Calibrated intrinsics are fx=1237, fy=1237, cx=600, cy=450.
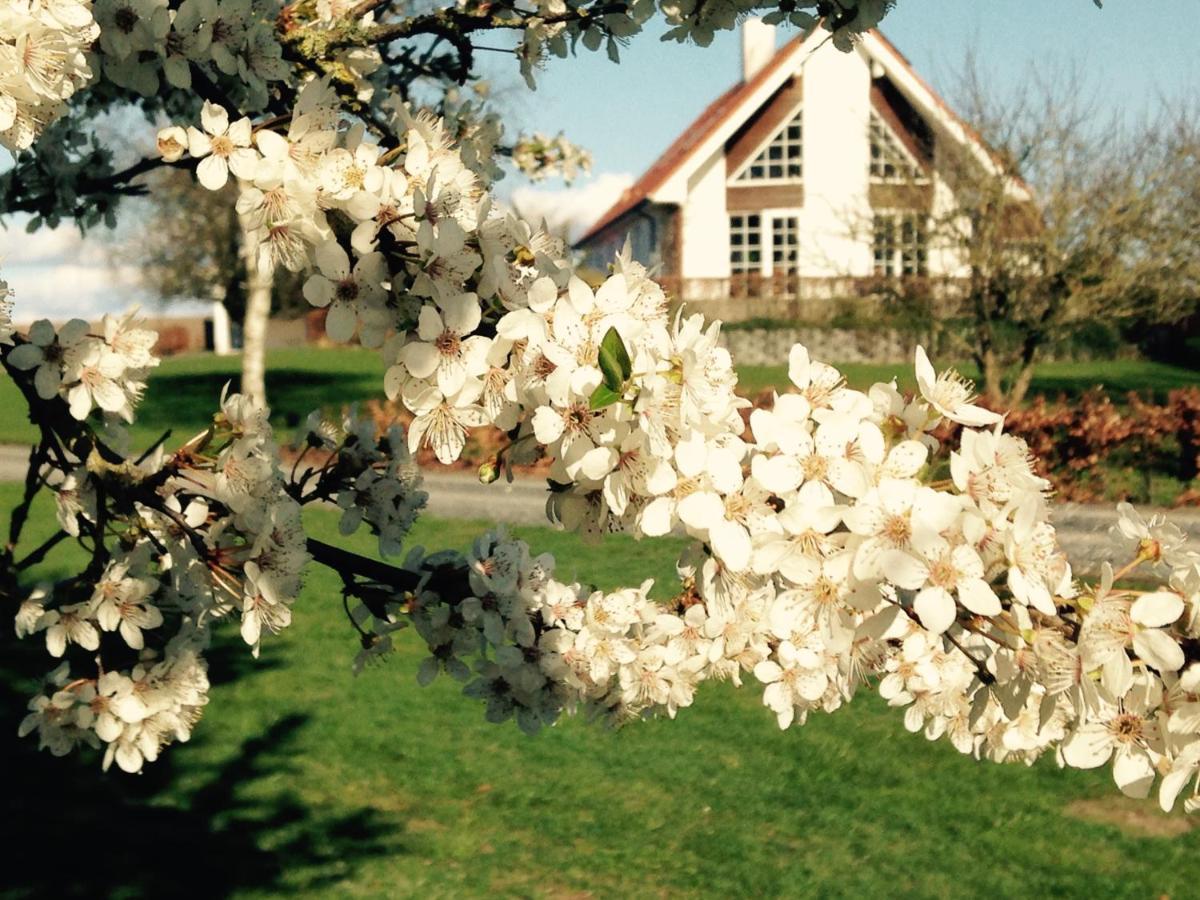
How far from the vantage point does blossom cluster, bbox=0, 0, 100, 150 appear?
2148 mm

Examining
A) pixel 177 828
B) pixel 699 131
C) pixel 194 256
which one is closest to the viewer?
pixel 177 828

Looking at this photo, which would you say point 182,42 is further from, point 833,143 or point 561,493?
point 833,143

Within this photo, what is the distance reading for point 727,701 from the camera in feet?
23.1

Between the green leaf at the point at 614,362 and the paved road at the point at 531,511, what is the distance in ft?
26.0

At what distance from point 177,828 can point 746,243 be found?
100.0ft

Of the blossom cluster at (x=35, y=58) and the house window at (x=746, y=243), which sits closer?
the blossom cluster at (x=35, y=58)

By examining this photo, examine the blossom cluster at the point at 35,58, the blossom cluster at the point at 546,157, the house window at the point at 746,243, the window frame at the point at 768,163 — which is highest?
the window frame at the point at 768,163

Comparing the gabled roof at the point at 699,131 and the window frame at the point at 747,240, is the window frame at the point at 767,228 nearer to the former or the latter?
the window frame at the point at 747,240

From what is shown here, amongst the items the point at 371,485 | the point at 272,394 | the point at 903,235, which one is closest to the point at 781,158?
the point at 903,235

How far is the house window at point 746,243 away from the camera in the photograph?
34.4 meters

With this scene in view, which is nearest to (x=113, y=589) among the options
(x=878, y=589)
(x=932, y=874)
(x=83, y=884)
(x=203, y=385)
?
(x=878, y=589)

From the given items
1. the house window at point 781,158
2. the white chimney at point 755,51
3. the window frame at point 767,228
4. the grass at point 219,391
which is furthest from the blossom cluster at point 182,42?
the white chimney at point 755,51

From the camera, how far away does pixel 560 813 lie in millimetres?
5465

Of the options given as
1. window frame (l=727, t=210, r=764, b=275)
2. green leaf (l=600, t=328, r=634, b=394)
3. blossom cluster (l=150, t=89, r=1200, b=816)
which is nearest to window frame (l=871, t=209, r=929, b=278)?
window frame (l=727, t=210, r=764, b=275)
